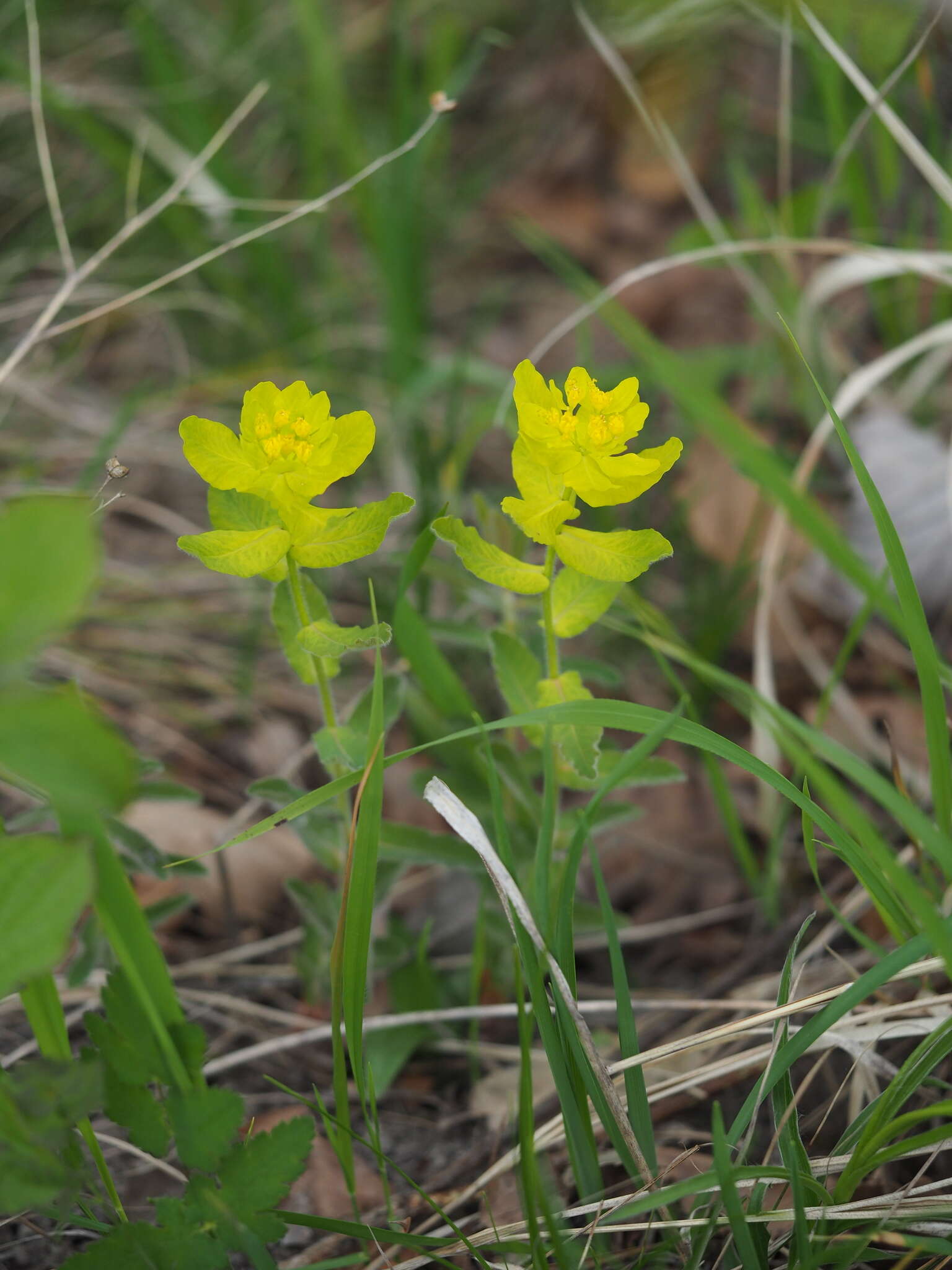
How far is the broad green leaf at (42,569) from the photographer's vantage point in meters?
0.70

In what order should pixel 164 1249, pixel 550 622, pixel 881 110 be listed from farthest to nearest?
pixel 881 110 → pixel 550 622 → pixel 164 1249

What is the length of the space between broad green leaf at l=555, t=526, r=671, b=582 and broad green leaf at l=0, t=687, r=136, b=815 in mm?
527

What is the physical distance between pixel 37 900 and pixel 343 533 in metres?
0.47

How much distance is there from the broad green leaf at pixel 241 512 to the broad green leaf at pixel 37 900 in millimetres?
418

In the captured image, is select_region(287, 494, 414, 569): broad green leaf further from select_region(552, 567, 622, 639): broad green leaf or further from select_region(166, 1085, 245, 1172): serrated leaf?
select_region(166, 1085, 245, 1172): serrated leaf

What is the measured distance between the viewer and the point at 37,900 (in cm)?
81

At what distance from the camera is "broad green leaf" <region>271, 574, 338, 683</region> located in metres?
1.19

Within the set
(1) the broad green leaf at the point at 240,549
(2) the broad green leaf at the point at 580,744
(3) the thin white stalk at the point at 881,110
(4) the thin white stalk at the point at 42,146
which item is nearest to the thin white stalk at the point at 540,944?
(2) the broad green leaf at the point at 580,744

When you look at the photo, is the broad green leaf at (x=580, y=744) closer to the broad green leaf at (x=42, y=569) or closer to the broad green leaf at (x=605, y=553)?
the broad green leaf at (x=605, y=553)

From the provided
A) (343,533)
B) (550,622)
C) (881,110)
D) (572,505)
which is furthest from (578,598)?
(881,110)

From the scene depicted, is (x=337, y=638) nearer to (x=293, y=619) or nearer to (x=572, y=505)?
(x=293, y=619)

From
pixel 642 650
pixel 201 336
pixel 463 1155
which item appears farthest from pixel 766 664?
pixel 201 336

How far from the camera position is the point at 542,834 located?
111cm

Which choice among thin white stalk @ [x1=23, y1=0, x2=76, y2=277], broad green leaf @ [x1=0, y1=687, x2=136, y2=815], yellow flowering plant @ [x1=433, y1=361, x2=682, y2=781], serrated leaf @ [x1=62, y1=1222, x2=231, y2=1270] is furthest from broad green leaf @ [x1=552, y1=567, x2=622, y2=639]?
thin white stalk @ [x1=23, y1=0, x2=76, y2=277]
